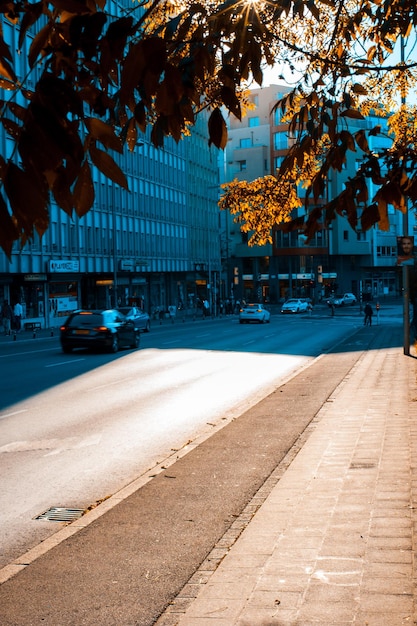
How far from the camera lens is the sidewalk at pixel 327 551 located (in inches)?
176

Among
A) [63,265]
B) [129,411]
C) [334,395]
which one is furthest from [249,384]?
[63,265]

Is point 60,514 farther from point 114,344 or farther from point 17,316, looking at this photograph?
point 17,316

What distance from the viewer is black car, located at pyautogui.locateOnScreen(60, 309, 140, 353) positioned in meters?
29.0

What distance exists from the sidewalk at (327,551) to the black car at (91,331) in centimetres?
1950

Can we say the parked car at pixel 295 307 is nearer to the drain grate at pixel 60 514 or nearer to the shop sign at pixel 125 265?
the shop sign at pixel 125 265

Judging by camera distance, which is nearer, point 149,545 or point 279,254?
point 149,545

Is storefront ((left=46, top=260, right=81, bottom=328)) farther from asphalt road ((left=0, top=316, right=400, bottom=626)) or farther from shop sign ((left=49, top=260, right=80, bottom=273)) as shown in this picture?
asphalt road ((left=0, top=316, right=400, bottom=626))

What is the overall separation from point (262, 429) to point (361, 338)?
2746 centimetres

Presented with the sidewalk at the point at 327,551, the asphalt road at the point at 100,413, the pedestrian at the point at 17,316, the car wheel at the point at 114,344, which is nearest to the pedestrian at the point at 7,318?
the pedestrian at the point at 17,316

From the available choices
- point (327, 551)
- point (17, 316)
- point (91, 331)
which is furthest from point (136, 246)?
point (327, 551)

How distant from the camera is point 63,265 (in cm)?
5466

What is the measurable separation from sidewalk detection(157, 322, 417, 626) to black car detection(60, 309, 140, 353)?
1950 centimetres

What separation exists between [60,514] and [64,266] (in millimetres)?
48079

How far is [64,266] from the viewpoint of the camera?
5478 centimetres
